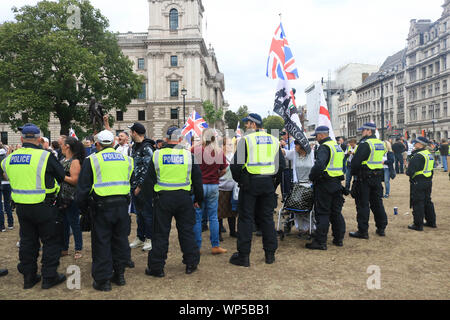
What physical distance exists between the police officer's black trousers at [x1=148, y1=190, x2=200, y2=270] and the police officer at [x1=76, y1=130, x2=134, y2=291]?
16.5 inches

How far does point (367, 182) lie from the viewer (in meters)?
7.04

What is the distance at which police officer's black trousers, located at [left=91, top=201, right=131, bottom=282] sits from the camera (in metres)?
4.61

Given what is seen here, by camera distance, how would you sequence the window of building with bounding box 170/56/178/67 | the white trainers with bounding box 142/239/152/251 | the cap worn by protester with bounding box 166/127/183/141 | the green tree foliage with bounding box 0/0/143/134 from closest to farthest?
the cap worn by protester with bounding box 166/127/183/141 < the white trainers with bounding box 142/239/152/251 < the green tree foliage with bounding box 0/0/143/134 < the window of building with bounding box 170/56/178/67

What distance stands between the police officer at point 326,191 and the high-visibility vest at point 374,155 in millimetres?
922

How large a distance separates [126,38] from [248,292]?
61490 millimetres

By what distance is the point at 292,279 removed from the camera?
4.84m

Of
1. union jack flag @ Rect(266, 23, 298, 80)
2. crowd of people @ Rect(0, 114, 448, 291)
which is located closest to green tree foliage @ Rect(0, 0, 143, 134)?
crowd of people @ Rect(0, 114, 448, 291)

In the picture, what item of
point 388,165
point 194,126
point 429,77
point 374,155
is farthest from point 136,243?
point 429,77

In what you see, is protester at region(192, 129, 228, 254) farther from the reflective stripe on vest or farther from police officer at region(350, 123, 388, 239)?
police officer at region(350, 123, 388, 239)

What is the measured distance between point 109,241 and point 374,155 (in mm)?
5090

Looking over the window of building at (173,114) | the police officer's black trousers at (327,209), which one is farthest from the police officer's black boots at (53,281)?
the window of building at (173,114)

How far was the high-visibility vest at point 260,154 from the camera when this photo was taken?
5559mm

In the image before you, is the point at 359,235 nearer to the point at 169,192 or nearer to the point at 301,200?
the point at 301,200

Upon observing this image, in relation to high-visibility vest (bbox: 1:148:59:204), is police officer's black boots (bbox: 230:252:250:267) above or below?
below
